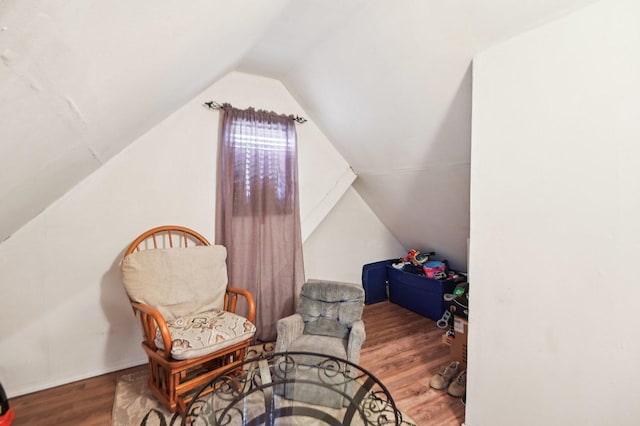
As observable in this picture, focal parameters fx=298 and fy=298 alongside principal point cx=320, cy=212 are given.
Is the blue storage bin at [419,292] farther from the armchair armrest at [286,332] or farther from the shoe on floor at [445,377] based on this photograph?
the armchair armrest at [286,332]

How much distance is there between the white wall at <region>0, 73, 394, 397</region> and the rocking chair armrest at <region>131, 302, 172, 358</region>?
1.78ft

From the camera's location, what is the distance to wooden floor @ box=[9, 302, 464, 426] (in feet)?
5.96

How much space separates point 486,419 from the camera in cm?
161

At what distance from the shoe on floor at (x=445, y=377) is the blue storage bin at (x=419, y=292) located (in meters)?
1.03

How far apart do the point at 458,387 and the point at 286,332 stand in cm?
123

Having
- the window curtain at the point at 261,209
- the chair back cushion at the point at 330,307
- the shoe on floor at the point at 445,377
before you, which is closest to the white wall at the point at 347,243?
the window curtain at the point at 261,209

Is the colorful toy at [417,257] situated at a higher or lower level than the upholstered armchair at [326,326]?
higher

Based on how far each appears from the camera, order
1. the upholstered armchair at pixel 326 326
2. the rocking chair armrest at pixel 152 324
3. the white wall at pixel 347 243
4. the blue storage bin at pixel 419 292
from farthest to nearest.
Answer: the white wall at pixel 347 243 → the blue storage bin at pixel 419 292 → the upholstered armchair at pixel 326 326 → the rocking chair armrest at pixel 152 324

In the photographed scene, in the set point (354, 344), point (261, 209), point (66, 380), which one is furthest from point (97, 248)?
point (354, 344)

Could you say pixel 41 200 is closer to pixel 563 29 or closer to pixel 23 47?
pixel 23 47

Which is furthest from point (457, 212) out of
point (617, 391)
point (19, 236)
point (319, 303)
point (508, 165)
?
point (19, 236)

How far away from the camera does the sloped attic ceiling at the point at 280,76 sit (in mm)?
646

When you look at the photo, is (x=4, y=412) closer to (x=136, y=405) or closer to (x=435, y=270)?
(x=136, y=405)

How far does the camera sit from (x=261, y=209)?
2.71 m
